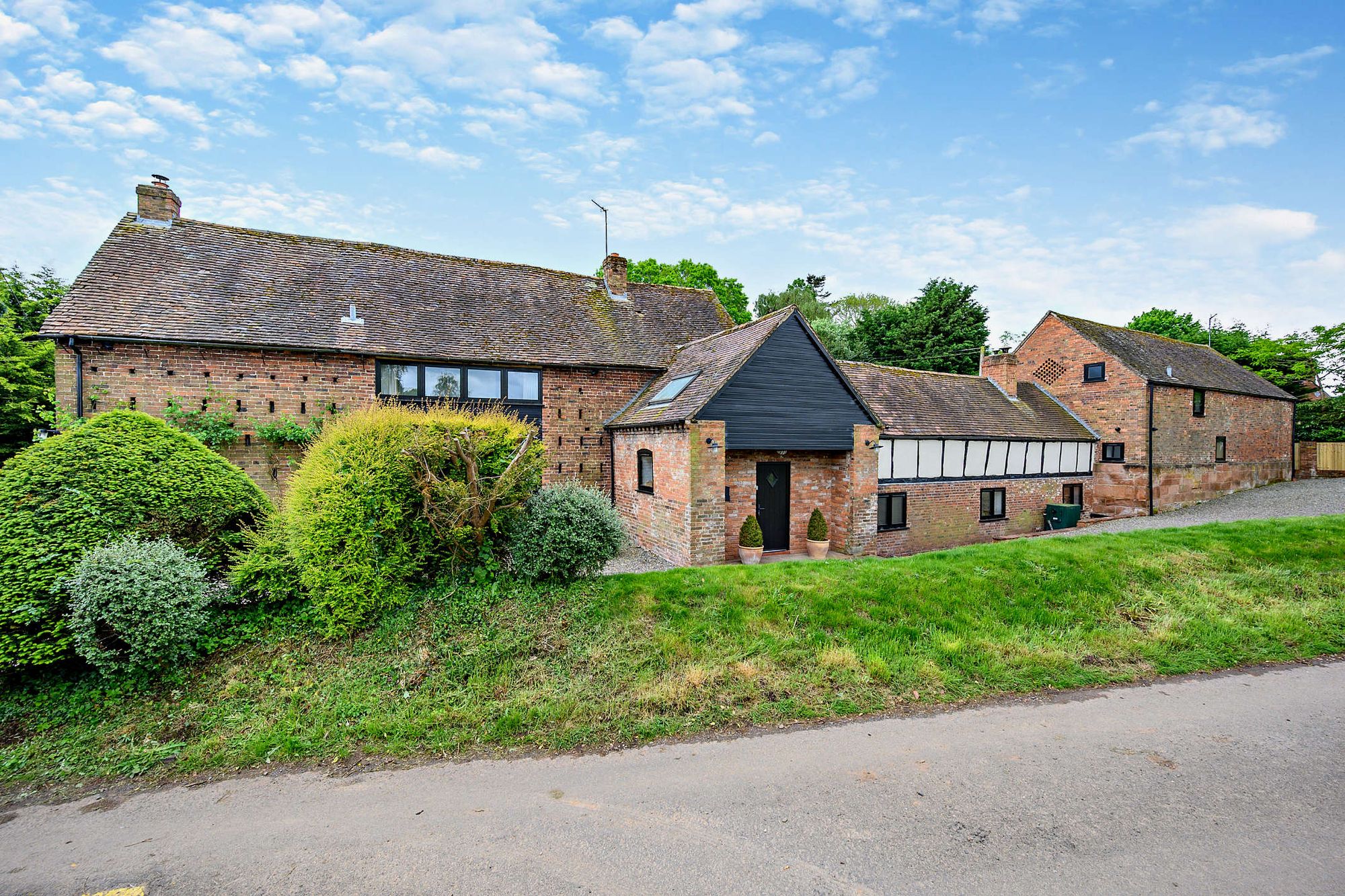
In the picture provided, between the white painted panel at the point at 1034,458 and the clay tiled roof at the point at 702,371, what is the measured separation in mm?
11154

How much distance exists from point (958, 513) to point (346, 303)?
18.4 m

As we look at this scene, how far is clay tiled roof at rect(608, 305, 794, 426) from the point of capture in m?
11.8

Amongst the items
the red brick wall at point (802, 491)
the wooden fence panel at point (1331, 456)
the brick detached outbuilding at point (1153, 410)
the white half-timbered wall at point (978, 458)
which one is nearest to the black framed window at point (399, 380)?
the red brick wall at point (802, 491)

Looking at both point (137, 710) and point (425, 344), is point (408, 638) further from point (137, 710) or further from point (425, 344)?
point (425, 344)

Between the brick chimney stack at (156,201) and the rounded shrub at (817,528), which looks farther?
the brick chimney stack at (156,201)

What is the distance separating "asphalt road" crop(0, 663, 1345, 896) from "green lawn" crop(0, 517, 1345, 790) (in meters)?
0.50

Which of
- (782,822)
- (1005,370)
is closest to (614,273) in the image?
(1005,370)

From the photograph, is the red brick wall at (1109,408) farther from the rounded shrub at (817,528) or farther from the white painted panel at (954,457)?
the rounded shrub at (817,528)

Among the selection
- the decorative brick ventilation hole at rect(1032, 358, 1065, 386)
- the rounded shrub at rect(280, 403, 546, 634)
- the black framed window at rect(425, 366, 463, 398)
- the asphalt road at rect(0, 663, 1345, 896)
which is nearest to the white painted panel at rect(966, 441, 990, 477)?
the decorative brick ventilation hole at rect(1032, 358, 1065, 386)

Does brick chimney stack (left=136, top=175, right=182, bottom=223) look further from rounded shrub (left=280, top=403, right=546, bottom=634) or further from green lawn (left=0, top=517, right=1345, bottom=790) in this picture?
green lawn (left=0, top=517, right=1345, bottom=790)

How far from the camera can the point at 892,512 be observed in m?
15.0

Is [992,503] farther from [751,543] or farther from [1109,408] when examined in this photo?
[751,543]

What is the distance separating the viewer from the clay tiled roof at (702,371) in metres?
11.8

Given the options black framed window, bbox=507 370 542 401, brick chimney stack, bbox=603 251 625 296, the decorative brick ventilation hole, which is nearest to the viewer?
black framed window, bbox=507 370 542 401
